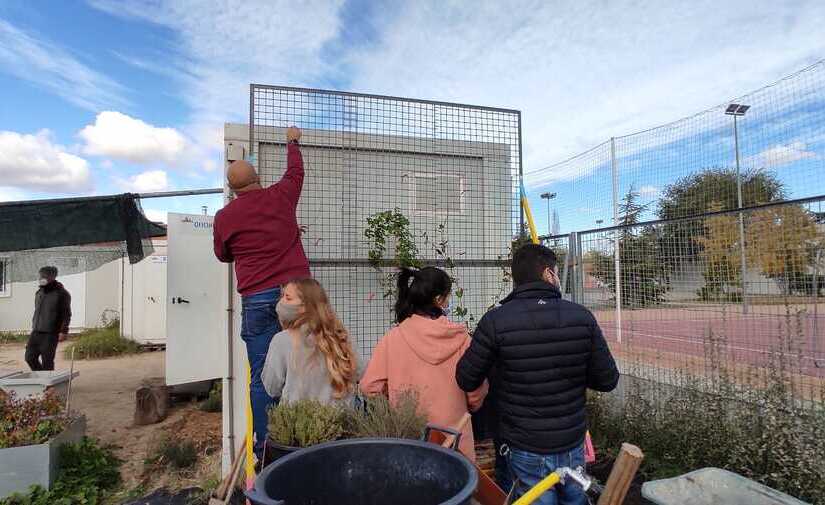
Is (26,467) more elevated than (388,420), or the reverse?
(388,420)

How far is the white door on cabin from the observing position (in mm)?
4430

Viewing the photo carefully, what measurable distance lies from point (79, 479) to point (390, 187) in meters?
3.79

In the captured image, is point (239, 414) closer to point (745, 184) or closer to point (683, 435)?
point (683, 435)

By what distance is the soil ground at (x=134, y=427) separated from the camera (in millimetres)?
4664

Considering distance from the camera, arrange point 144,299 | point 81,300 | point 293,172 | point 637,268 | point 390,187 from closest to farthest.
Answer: point 293,172, point 637,268, point 390,187, point 144,299, point 81,300

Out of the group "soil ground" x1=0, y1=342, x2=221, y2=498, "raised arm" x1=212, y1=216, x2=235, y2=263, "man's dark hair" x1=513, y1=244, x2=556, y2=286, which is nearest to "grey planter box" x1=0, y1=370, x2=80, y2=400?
"soil ground" x1=0, y1=342, x2=221, y2=498

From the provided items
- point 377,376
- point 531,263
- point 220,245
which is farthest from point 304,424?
point 220,245

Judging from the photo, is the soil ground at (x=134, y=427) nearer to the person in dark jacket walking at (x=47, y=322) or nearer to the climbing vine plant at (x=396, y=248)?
the person in dark jacket walking at (x=47, y=322)

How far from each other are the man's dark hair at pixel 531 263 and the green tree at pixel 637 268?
82.0 inches

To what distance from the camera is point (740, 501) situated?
2.48m

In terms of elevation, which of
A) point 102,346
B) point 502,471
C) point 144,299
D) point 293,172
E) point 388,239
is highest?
point 293,172

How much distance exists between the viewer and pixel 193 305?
4.52 metres

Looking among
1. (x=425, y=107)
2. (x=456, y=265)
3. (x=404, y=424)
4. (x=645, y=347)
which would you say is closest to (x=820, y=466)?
(x=645, y=347)

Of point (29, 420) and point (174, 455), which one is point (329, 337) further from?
point (29, 420)
